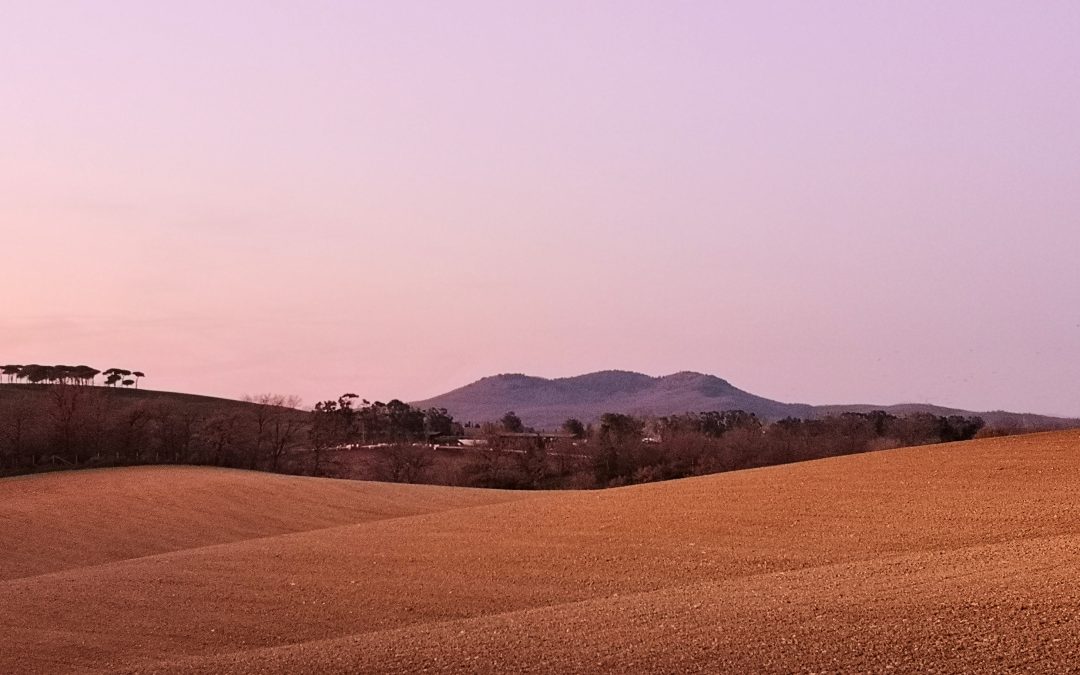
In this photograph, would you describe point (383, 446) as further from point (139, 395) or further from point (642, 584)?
point (642, 584)

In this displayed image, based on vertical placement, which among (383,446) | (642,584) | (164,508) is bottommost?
(642,584)

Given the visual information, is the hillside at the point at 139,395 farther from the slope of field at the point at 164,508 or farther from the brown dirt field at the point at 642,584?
the brown dirt field at the point at 642,584

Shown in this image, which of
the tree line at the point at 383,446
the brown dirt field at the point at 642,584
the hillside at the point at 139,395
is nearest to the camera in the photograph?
the brown dirt field at the point at 642,584

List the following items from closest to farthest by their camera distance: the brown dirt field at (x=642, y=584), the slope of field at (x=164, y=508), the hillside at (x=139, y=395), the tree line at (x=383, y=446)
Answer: the brown dirt field at (x=642, y=584) < the slope of field at (x=164, y=508) < the tree line at (x=383, y=446) < the hillside at (x=139, y=395)

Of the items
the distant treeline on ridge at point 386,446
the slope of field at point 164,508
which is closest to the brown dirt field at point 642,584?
the slope of field at point 164,508

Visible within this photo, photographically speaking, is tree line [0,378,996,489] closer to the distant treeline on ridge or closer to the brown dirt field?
the distant treeline on ridge

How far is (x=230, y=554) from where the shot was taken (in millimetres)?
28438

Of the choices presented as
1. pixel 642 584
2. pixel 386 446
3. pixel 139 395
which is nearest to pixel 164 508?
pixel 642 584

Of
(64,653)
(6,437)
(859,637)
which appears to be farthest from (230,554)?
(6,437)

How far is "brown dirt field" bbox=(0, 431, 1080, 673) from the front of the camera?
13.0 meters

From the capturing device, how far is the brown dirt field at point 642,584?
1296 cm

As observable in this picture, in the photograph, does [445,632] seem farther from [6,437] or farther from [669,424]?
[669,424]

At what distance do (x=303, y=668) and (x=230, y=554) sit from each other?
15807mm

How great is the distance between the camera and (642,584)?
2092cm
